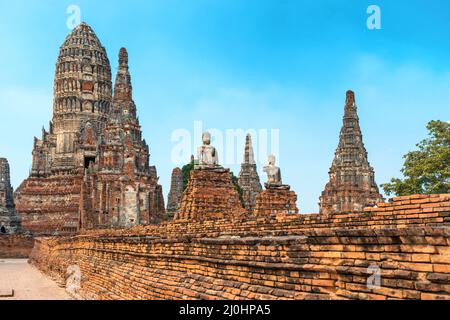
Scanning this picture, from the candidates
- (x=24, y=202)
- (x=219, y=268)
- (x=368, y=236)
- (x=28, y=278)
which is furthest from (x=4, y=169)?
(x=368, y=236)

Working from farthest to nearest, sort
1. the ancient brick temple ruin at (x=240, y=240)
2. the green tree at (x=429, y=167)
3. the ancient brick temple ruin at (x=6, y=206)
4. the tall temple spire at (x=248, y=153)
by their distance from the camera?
the tall temple spire at (x=248, y=153)
the ancient brick temple ruin at (x=6, y=206)
the green tree at (x=429, y=167)
the ancient brick temple ruin at (x=240, y=240)

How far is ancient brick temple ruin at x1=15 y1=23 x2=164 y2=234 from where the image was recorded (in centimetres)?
4728

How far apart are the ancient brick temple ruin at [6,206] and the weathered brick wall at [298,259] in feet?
130

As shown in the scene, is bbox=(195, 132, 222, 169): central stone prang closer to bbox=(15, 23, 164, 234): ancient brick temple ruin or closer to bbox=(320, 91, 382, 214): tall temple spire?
bbox=(15, 23, 164, 234): ancient brick temple ruin

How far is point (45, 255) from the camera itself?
106 ft

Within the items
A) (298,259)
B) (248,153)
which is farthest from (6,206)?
(298,259)

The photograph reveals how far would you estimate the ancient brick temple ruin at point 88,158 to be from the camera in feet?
155

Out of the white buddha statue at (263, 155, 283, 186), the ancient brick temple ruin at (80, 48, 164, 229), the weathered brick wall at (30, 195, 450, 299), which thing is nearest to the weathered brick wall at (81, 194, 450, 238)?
the weathered brick wall at (30, 195, 450, 299)

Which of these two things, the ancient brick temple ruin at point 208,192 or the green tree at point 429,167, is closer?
the ancient brick temple ruin at point 208,192

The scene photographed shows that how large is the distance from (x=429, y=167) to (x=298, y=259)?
818 inches

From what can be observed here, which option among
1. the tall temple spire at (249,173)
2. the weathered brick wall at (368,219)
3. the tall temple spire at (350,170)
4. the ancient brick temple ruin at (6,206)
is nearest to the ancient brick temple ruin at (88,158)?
the ancient brick temple ruin at (6,206)

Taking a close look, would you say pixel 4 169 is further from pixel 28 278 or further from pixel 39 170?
pixel 28 278

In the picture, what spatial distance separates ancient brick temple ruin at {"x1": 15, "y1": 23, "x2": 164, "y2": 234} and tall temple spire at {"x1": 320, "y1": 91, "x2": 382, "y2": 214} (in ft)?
52.8

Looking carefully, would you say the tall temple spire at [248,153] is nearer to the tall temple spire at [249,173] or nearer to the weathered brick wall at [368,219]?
the tall temple spire at [249,173]
